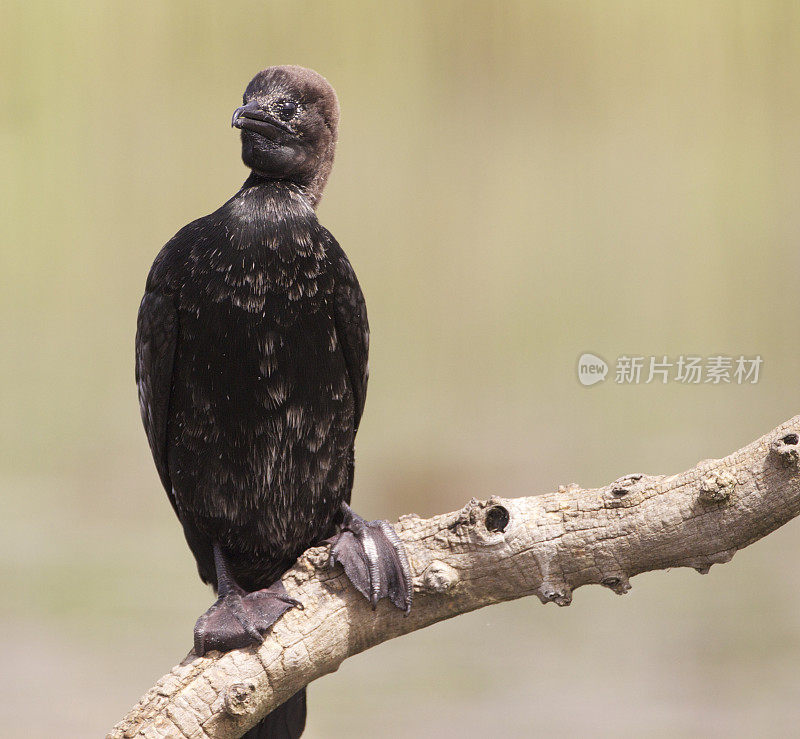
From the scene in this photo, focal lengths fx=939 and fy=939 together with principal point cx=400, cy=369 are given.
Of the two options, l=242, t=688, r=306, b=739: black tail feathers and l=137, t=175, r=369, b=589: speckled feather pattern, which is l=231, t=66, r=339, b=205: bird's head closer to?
l=137, t=175, r=369, b=589: speckled feather pattern

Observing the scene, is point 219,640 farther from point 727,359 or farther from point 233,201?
point 727,359

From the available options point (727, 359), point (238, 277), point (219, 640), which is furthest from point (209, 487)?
point (727, 359)

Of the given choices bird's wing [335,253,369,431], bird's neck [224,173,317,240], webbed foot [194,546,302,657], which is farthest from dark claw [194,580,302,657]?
bird's neck [224,173,317,240]

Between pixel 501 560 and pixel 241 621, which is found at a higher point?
pixel 501 560

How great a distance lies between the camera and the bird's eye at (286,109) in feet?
6.03

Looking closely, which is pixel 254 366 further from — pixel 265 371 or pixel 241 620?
pixel 241 620

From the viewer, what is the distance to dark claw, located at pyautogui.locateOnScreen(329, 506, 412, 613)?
173 cm

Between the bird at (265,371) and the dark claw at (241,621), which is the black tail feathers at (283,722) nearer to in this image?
the bird at (265,371)

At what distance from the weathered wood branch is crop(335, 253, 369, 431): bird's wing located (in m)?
0.34

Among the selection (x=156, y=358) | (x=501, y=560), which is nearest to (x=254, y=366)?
(x=156, y=358)

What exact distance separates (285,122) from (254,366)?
1.59 feet

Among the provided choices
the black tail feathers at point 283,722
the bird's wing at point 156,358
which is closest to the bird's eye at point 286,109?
the bird's wing at point 156,358

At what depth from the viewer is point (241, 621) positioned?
5.58ft

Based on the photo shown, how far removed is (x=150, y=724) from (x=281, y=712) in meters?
0.41
